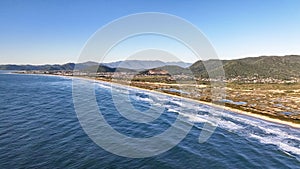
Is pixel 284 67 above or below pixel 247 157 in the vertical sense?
above

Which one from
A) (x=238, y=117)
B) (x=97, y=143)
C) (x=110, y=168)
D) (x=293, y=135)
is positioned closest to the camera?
(x=110, y=168)

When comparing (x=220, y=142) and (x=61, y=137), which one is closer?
(x=61, y=137)

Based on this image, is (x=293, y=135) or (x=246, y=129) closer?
(x=293, y=135)

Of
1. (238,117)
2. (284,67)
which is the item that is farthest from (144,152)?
A: (284,67)

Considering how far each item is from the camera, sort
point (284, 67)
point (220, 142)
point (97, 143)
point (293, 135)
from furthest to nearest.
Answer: point (284, 67), point (293, 135), point (220, 142), point (97, 143)

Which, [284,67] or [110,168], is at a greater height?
[284,67]

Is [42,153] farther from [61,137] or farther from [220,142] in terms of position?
[220,142]

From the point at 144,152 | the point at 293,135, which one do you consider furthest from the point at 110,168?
the point at 293,135

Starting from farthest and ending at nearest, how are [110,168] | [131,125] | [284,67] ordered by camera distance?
[284,67]
[131,125]
[110,168]

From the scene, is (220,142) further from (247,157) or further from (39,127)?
(39,127)
